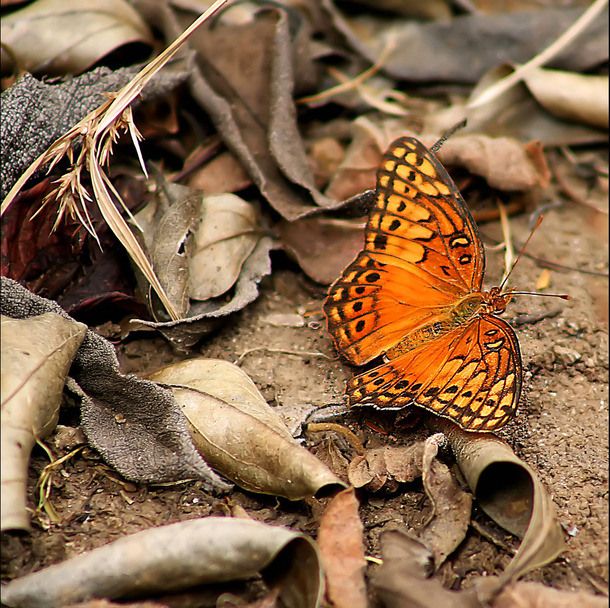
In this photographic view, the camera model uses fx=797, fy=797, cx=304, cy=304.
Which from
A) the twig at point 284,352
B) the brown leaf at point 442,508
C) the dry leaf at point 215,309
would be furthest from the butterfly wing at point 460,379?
the dry leaf at point 215,309

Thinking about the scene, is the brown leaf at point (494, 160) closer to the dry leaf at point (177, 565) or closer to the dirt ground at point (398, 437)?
the dirt ground at point (398, 437)

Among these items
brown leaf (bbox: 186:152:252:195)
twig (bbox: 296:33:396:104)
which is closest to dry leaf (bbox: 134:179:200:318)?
brown leaf (bbox: 186:152:252:195)

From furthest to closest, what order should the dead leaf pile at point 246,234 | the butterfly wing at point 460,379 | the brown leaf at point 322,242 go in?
the brown leaf at point 322,242 → the butterfly wing at point 460,379 → the dead leaf pile at point 246,234

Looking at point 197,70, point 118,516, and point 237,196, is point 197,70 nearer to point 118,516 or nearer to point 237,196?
point 237,196

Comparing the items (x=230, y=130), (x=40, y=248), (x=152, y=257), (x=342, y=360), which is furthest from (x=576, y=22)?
(x=40, y=248)

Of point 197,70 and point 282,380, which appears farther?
point 197,70

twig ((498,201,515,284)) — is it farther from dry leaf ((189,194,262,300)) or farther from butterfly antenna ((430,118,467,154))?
dry leaf ((189,194,262,300))
